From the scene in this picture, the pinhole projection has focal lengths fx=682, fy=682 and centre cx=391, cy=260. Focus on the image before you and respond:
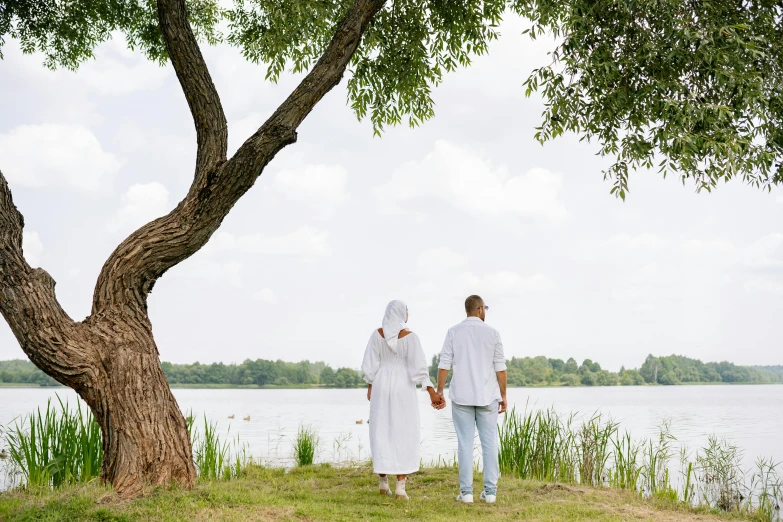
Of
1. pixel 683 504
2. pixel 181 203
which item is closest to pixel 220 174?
pixel 181 203

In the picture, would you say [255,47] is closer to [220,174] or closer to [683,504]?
[220,174]

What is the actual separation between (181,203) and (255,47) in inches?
223

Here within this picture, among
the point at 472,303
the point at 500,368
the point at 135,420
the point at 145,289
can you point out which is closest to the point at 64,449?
the point at 135,420

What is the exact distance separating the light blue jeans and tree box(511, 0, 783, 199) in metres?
3.72

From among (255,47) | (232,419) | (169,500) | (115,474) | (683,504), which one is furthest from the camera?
(232,419)

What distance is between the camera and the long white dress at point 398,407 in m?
7.24

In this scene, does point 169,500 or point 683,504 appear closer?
point 169,500

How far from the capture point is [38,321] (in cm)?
754

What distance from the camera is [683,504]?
813cm

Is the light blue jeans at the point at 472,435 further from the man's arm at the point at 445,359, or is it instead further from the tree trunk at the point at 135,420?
the tree trunk at the point at 135,420

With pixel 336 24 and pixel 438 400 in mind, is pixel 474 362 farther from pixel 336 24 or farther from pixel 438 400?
pixel 336 24

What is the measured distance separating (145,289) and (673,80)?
712cm

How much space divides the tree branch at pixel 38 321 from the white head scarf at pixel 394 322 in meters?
3.30

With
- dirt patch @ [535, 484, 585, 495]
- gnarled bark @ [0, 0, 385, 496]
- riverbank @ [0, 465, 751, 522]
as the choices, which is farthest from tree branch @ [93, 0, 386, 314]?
dirt patch @ [535, 484, 585, 495]
